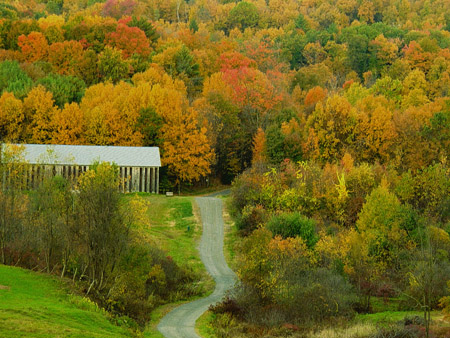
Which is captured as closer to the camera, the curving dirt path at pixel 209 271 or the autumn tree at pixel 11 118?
the curving dirt path at pixel 209 271

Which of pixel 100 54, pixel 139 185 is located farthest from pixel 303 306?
pixel 100 54

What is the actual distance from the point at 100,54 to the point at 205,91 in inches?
722

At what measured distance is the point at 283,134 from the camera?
83.8 metres

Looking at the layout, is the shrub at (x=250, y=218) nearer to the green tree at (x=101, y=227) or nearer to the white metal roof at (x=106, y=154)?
the white metal roof at (x=106, y=154)

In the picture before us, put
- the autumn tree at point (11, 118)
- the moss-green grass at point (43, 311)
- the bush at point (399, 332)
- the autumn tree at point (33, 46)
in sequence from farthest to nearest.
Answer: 1. the autumn tree at point (33, 46)
2. the autumn tree at point (11, 118)
3. the bush at point (399, 332)
4. the moss-green grass at point (43, 311)

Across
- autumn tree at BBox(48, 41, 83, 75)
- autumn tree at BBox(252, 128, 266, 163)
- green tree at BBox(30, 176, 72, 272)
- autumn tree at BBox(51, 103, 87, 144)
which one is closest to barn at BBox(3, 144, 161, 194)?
autumn tree at BBox(51, 103, 87, 144)

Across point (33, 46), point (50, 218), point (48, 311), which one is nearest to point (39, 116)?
point (33, 46)

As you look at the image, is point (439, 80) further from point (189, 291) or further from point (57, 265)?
point (57, 265)

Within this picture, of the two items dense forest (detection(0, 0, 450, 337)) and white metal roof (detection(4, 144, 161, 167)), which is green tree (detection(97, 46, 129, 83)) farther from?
white metal roof (detection(4, 144, 161, 167))

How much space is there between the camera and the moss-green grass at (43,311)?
2848cm

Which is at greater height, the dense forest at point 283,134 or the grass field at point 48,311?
the dense forest at point 283,134

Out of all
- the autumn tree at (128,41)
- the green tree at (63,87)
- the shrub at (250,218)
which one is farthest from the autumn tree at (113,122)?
the autumn tree at (128,41)

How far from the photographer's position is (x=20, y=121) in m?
85.7

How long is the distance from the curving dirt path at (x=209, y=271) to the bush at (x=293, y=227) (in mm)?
4981
